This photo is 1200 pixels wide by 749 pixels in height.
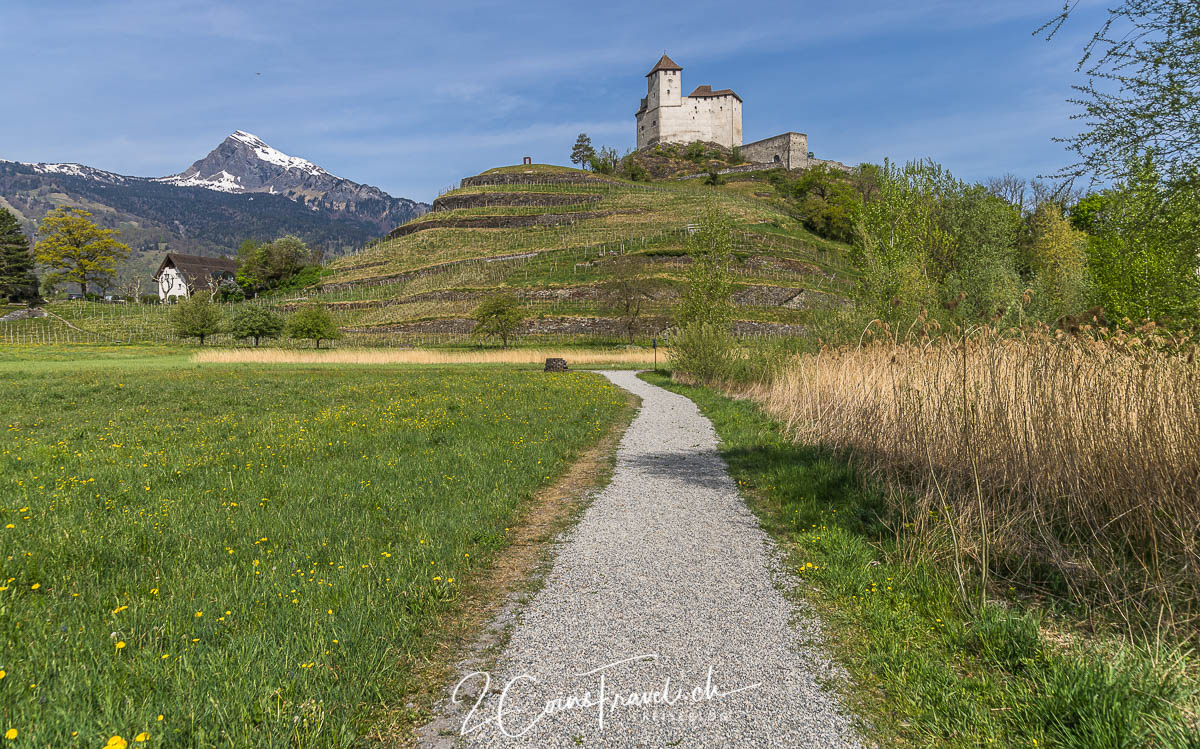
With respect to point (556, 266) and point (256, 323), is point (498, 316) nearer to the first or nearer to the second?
point (256, 323)

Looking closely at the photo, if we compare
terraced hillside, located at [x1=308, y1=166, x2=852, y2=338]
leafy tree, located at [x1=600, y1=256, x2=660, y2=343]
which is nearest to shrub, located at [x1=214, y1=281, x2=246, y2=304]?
terraced hillside, located at [x1=308, y1=166, x2=852, y2=338]

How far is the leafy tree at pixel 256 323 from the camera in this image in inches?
2408

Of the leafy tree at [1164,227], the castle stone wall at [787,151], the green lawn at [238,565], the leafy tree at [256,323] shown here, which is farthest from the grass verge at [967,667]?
the castle stone wall at [787,151]

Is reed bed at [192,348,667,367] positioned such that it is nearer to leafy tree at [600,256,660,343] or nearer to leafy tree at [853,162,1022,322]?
leafy tree at [600,256,660,343]

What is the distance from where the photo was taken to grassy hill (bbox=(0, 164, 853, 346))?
68312mm

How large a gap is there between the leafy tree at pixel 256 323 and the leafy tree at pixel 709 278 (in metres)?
49.2

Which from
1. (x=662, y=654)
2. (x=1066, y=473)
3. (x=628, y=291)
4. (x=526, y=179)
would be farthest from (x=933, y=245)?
(x=526, y=179)

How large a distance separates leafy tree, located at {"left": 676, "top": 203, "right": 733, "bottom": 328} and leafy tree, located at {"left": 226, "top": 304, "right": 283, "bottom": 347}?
4917cm

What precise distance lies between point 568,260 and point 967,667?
87.7 metres

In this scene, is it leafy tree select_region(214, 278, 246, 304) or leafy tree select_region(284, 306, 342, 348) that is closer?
leafy tree select_region(284, 306, 342, 348)

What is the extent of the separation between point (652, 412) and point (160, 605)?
14550 millimetres

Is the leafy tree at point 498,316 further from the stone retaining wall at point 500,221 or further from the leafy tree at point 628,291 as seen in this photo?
the stone retaining wall at point 500,221

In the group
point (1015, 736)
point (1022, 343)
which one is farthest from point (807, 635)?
point (1022, 343)

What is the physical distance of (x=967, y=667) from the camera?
12.4 feet
